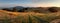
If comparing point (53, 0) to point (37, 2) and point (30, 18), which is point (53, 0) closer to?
point (37, 2)

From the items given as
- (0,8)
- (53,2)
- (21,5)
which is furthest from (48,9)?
(0,8)

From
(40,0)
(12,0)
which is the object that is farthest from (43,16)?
(12,0)

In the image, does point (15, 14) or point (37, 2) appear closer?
point (15, 14)

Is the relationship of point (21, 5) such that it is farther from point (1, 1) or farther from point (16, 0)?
point (1, 1)

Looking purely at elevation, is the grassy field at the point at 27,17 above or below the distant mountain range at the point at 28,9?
below

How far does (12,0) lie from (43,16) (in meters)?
0.31

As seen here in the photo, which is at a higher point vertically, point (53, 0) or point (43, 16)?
point (53, 0)

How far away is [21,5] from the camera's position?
85 centimetres

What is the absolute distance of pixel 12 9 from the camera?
0.81 meters

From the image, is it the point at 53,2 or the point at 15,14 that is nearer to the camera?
the point at 15,14

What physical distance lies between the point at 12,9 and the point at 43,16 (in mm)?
265

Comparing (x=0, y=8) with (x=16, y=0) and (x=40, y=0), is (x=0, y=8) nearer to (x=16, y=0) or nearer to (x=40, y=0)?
(x=16, y=0)

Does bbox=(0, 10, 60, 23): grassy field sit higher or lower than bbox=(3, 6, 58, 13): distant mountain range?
lower

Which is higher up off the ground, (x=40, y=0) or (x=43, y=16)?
(x=40, y=0)
